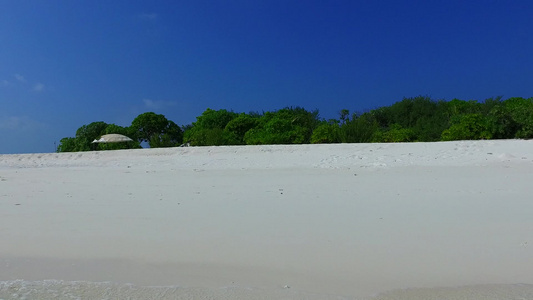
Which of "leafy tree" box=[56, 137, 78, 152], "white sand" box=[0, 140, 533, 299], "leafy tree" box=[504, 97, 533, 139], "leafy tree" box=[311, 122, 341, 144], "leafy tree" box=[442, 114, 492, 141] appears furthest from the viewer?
"leafy tree" box=[56, 137, 78, 152]

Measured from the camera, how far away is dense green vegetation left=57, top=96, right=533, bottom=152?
1397 cm

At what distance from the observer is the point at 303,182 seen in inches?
223

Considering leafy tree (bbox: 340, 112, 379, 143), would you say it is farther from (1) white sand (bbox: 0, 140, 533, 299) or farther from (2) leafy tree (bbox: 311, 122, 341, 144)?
(1) white sand (bbox: 0, 140, 533, 299)

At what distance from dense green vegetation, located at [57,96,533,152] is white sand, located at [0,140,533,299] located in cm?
953

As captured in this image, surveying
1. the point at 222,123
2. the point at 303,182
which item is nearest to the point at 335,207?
the point at 303,182

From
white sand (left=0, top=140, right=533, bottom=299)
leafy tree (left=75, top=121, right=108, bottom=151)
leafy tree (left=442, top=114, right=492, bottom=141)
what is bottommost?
white sand (left=0, top=140, right=533, bottom=299)

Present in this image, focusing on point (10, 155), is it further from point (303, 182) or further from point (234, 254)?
point (234, 254)

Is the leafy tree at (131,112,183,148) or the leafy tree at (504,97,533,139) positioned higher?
the leafy tree at (131,112,183,148)

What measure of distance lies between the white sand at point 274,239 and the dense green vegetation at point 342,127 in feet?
31.3

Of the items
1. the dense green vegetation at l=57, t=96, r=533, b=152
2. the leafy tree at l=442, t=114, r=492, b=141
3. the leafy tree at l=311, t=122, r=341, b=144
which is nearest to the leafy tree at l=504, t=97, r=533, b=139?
the dense green vegetation at l=57, t=96, r=533, b=152

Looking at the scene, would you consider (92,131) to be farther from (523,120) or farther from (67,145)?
(523,120)

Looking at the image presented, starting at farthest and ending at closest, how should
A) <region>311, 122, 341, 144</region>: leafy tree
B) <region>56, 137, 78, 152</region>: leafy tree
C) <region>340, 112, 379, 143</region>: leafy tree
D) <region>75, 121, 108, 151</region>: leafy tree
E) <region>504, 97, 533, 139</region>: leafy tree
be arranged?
<region>75, 121, 108, 151</region>: leafy tree
<region>56, 137, 78, 152</region>: leafy tree
<region>311, 122, 341, 144</region>: leafy tree
<region>340, 112, 379, 143</region>: leafy tree
<region>504, 97, 533, 139</region>: leafy tree

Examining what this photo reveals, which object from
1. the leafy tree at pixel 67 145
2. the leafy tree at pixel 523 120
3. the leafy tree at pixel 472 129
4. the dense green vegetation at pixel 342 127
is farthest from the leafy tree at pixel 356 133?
the leafy tree at pixel 67 145

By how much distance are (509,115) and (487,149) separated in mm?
5696
